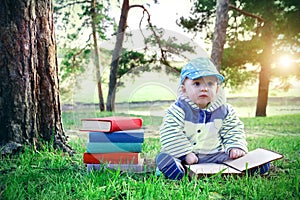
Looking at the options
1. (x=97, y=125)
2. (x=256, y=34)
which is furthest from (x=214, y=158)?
(x=256, y=34)

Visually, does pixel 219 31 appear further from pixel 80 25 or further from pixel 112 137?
pixel 80 25

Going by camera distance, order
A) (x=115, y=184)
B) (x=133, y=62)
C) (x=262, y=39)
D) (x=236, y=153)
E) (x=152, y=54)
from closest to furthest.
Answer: (x=115, y=184) < (x=236, y=153) < (x=152, y=54) < (x=133, y=62) < (x=262, y=39)

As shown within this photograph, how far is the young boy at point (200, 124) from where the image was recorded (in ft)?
5.20

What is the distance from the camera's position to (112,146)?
1.58 m

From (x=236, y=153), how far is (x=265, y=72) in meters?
6.80

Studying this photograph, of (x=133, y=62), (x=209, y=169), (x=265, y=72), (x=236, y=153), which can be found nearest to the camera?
(x=209, y=169)

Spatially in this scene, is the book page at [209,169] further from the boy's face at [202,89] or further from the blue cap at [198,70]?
the blue cap at [198,70]

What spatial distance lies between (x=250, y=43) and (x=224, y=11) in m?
4.31

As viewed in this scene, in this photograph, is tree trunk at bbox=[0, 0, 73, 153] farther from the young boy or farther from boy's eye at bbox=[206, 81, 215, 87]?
boy's eye at bbox=[206, 81, 215, 87]

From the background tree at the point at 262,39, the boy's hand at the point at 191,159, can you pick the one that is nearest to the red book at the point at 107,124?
the boy's hand at the point at 191,159

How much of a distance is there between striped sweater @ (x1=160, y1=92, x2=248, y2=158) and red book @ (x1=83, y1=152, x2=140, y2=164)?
140mm

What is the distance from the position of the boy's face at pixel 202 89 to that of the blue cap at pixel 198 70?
26 millimetres

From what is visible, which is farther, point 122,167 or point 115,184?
point 122,167

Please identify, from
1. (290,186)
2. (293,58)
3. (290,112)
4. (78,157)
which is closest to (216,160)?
(290,186)
